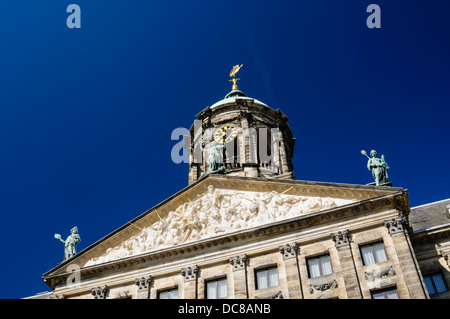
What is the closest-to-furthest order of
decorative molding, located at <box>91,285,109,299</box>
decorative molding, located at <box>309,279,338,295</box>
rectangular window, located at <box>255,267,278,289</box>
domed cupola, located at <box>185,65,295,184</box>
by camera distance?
decorative molding, located at <box>309,279,338,295</box>, rectangular window, located at <box>255,267,278,289</box>, decorative molding, located at <box>91,285,109,299</box>, domed cupola, located at <box>185,65,295,184</box>

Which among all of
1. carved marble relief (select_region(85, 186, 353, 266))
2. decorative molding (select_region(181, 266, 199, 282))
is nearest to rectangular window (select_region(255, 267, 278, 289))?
carved marble relief (select_region(85, 186, 353, 266))

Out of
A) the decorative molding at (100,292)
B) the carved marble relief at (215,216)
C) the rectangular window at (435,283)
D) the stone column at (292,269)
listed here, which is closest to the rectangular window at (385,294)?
the stone column at (292,269)

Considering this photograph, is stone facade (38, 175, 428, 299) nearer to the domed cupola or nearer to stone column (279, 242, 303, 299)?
stone column (279, 242, 303, 299)

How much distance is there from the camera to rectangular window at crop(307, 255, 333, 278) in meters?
22.6

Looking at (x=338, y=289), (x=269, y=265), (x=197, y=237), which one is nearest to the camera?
(x=338, y=289)

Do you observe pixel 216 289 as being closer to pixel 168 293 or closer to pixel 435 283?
pixel 168 293

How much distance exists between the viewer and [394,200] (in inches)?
902

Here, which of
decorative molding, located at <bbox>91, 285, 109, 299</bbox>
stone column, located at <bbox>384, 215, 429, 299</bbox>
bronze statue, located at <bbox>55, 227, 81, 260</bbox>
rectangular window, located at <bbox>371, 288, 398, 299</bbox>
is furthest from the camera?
bronze statue, located at <bbox>55, 227, 81, 260</bbox>

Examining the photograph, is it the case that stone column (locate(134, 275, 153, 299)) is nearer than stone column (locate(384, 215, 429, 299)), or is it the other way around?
stone column (locate(384, 215, 429, 299))

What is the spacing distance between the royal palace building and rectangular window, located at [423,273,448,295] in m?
0.05

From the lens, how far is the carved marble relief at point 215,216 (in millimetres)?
24964
